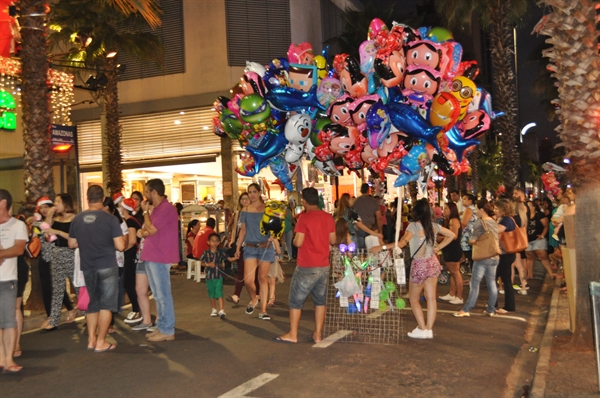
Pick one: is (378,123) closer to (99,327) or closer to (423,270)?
(423,270)

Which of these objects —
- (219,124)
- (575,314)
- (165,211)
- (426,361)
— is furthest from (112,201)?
(575,314)

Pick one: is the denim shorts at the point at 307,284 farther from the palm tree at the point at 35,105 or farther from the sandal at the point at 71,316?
the palm tree at the point at 35,105

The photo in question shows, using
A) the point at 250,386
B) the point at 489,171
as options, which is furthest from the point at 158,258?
the point at 489,171

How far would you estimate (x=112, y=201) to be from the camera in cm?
886

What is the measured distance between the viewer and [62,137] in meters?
13.1

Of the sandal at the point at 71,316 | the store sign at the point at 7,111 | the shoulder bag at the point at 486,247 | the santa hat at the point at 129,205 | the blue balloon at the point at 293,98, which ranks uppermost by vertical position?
the store sign at the point at 7,111

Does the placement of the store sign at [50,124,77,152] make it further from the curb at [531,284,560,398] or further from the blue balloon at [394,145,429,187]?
the curb at [531,284,560,398]

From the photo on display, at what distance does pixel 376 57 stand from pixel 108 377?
499 cm

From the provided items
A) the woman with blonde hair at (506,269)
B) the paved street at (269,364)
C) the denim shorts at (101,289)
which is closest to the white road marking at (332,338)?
the paved street at (269,364)

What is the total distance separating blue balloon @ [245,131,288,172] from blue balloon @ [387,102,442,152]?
7.37 ft

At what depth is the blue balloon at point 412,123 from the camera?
7891 millimetres

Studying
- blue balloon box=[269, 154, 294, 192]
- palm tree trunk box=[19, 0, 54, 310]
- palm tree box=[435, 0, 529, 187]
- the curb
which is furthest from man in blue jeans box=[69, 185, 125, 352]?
palm tree box=[435, 0, 529, 187]

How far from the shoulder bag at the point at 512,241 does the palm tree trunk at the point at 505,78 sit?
34.2ft

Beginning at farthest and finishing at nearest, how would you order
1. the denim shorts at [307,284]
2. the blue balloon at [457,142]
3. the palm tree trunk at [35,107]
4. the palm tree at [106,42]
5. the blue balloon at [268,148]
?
the palm tree at [106,42] < the palm tree trunk at [35,107] < the blue balloon at [268,148] < the blue balloon at [457,142] < the denim shorts at [307,284]
